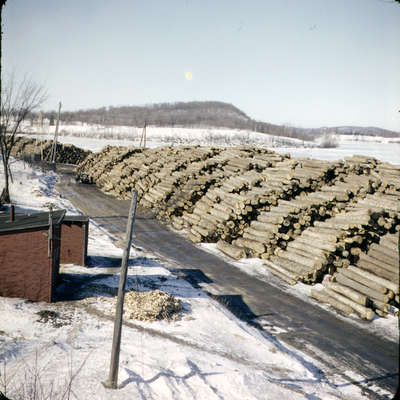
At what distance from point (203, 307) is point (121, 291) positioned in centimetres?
647

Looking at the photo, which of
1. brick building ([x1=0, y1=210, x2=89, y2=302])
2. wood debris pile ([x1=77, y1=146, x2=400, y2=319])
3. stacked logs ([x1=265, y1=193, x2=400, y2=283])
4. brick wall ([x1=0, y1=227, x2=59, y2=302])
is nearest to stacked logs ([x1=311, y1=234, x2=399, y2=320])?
wood debris pile ([x1=77, y1=146, x2=400, y2=319])

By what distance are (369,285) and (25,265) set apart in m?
13.1

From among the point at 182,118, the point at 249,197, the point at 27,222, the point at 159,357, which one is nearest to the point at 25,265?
the point at 27,222

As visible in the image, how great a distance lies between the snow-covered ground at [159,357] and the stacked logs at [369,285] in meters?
4.06

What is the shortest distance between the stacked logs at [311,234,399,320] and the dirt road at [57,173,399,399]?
2.52 feet

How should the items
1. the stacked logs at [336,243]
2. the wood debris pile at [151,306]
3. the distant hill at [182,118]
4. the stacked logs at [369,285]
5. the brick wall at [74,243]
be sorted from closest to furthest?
the wood debris pile at [151,306], the stacked logs at [369,285], the stacked logs at [336,243], the brick wall at [74,243], the distant hill at [182,118]

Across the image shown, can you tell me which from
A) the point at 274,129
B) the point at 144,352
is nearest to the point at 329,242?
the point at 144,352

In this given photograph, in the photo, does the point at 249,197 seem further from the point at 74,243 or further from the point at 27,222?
the point at 27,222

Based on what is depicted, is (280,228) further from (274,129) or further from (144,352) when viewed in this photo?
(274,129)

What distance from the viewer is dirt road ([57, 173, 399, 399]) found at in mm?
9802

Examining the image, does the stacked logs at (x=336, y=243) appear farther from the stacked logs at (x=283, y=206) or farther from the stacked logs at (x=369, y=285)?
the stacked logs at (x=283, y=206)

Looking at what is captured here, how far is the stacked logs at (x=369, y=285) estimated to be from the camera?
1316 cm

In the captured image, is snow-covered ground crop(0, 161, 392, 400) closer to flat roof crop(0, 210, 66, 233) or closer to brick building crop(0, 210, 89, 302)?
brick building crop(0, 210, 89, 302)

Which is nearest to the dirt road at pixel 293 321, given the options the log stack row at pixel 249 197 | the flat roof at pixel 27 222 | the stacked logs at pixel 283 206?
the log stack row at pixel 249 197
